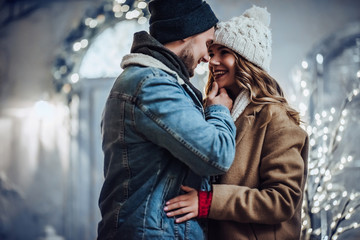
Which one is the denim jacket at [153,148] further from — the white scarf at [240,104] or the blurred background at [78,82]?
the blurred background at [78,82]

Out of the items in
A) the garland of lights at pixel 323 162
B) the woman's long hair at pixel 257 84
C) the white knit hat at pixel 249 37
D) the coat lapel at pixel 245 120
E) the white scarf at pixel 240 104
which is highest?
the white knit hat at pixel 249 37

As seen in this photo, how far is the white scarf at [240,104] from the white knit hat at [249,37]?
154 millimetres

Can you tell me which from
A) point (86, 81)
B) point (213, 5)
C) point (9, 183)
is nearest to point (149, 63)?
point (213, 5)

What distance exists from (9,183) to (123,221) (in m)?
3.86

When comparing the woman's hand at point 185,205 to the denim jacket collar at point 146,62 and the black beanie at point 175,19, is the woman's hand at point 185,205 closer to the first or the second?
the denim jacket collar at point 146,62

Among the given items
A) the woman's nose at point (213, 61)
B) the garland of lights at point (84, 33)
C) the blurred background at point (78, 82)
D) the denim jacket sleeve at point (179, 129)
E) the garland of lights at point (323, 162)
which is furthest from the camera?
the garland of lights at point (84, 33)

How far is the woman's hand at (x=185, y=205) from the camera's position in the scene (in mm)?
1140

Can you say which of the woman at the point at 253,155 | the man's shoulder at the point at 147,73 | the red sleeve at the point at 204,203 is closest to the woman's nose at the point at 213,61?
the woman at the point at 253,155

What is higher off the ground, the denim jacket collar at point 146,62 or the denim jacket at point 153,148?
the denim jacket collar at point 146,62

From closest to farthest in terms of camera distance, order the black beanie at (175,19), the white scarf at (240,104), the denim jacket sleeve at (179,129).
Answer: the denim jacket sleeve at (179,129)
the black beanie at (175,19)
the white scarf at (240,104)

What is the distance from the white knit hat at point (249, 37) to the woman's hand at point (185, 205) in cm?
64

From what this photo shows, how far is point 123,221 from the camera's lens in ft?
3.68

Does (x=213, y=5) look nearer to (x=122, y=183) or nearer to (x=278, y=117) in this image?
(x=278, y=117)

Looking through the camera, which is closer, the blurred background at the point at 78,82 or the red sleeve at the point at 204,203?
the red sleeve at the point at 204,203
